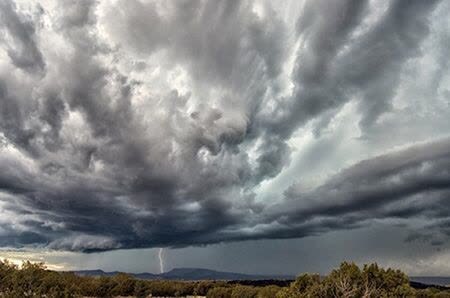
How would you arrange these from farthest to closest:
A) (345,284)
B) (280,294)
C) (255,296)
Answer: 1. (255,296)
2. (280,294)
3. (345,284)

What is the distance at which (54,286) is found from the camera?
109m

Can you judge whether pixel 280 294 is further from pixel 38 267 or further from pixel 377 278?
pixel 38 267

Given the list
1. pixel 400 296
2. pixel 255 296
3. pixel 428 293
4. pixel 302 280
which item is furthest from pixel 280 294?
pixel 255 296

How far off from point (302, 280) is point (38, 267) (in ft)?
210

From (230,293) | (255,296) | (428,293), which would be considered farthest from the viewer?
(230,293)

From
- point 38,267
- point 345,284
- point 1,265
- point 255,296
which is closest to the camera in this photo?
point 345,284

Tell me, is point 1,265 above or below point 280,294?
above

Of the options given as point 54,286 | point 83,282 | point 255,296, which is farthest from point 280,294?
point 83,282

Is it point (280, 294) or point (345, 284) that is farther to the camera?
point (280, 294)

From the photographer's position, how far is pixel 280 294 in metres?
89.6

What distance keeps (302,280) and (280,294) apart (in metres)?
5.81

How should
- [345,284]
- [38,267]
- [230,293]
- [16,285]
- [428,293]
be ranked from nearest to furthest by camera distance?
[345,284], [16,285], [38,267], [428,293], [230,293]

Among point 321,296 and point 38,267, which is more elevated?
point 38,267

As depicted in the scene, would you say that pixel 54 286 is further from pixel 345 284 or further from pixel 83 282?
pixel 83 282
